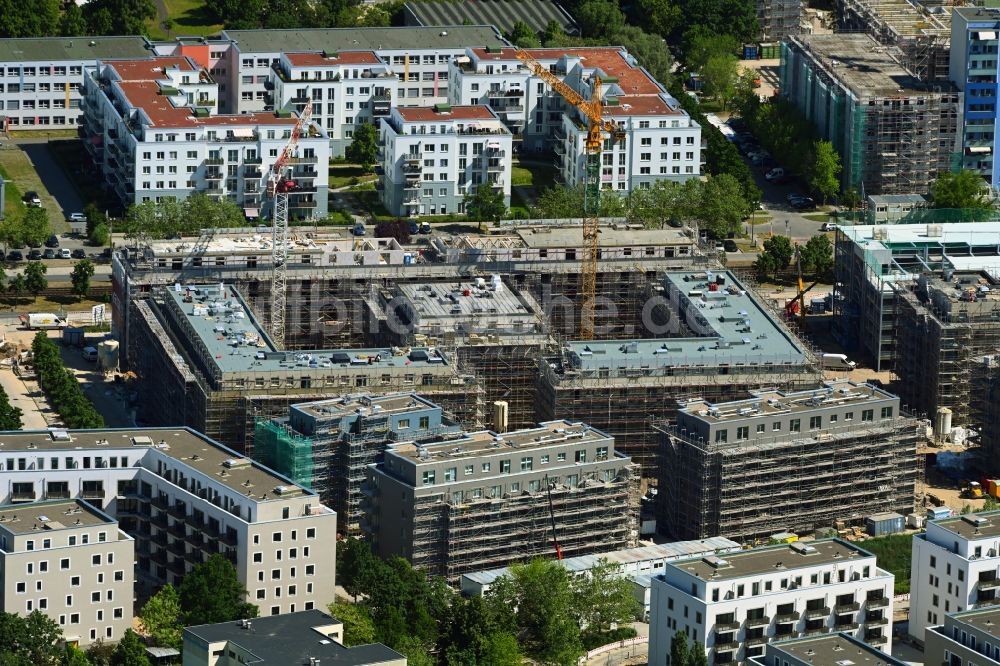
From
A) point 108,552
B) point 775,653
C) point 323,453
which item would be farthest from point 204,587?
point 775,653

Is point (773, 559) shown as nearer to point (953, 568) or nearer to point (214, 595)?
point (953, 568)

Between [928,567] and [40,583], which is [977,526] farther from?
[40,583]

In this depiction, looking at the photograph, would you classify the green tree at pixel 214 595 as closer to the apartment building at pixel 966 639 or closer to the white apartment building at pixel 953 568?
the apartment building at pixel 966 639

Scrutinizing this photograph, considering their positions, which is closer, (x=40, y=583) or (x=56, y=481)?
(x=40, y=583)

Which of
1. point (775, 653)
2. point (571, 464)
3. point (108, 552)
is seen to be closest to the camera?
point (775, 653)

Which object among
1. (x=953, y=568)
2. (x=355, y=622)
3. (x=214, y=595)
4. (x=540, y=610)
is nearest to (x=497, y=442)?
(x=540, y=610)

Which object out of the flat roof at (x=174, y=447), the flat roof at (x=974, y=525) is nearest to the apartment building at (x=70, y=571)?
the flat roof at (x=174, y=447)
